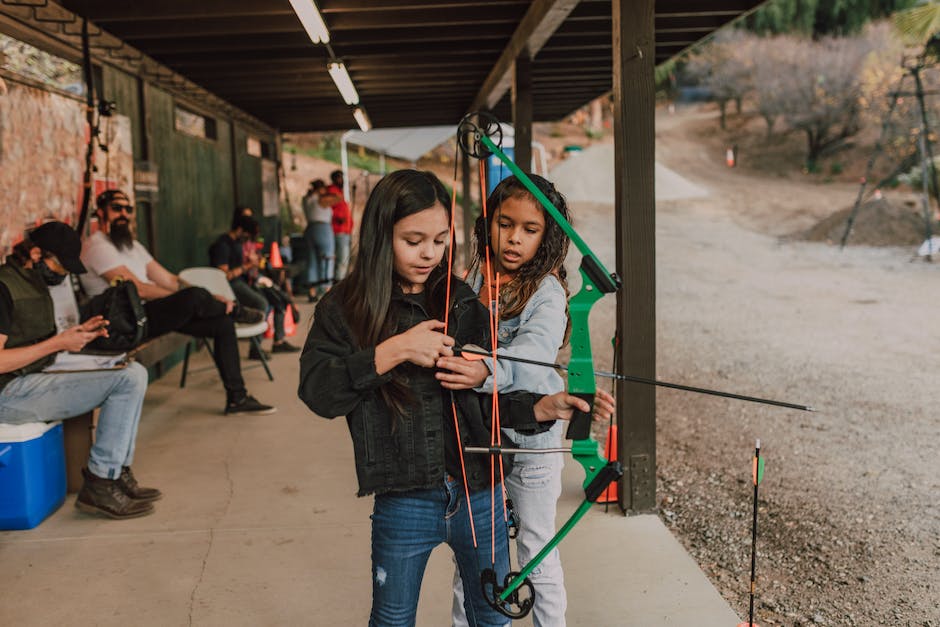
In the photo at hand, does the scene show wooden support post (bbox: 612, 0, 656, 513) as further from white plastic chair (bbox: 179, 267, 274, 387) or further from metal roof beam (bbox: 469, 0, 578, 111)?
white plastic chair (bbox: 179, 267, 274, 387)

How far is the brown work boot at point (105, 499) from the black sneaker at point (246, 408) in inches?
69.9

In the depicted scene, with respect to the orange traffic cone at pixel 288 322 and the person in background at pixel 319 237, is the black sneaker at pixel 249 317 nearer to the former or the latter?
the orange traffic cone at pixel 288 322

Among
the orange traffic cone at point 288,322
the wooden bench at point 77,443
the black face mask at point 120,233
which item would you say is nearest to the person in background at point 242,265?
the orange traffic cone at point 288,322

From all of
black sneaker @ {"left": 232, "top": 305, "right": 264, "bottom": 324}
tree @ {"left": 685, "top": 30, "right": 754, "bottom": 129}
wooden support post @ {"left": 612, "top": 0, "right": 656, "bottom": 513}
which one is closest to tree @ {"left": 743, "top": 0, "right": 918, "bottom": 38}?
tree @ {"left": 685, "top": 30, "right": 754, "bottom": 129}

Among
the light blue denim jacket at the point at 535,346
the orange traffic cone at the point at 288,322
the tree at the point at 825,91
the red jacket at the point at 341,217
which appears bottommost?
the orange traffic cone at the point at 288,322

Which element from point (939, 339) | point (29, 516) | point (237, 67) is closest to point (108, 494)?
point (29, 516)

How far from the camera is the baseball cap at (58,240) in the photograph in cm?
352

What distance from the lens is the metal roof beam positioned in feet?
15.6

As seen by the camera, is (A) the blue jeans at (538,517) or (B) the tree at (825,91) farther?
(B) the tree at (825,91)

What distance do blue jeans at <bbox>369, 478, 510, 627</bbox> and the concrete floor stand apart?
3.30ft

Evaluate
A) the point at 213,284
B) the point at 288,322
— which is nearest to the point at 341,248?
the point at 288,322

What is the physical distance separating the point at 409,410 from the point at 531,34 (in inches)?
165

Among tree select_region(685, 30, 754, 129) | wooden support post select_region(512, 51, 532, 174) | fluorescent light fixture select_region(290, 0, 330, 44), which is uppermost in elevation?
tree select_region(685, 30, 754, 129)

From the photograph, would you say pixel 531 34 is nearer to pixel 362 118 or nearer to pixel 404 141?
pixel 362 118
